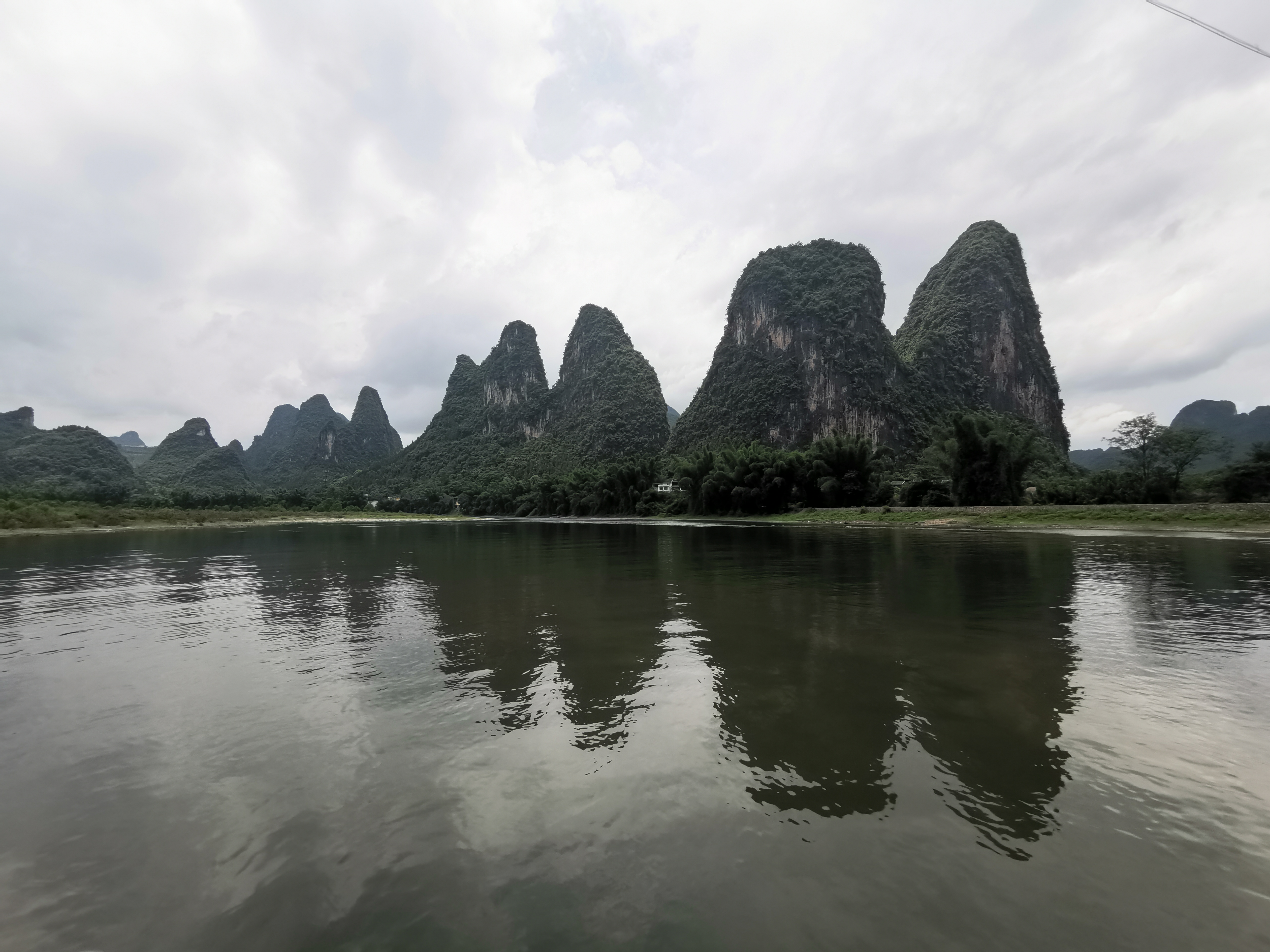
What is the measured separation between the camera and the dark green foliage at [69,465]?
82188mm

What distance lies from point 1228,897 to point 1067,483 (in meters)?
47.3

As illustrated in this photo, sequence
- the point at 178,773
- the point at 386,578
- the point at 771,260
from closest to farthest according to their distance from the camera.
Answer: the point at 178,773
the point at 386,578
the point at 771,260

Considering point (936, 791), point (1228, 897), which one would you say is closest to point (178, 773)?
point (936, 791)

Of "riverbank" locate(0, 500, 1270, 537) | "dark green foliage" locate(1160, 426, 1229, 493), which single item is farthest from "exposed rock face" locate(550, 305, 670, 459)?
"dark green foliage" locate(1160, 426, 1229, 493)

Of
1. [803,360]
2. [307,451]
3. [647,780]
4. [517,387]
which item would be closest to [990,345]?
[803,360]

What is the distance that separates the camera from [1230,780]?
4645 millimetres

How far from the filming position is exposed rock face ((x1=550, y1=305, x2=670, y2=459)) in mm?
131875

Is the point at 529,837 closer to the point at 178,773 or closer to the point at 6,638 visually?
the point at 178,773

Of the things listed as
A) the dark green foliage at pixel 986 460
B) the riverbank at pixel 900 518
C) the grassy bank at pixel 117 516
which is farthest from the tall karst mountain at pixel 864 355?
the grassy bank at pixel 117 516

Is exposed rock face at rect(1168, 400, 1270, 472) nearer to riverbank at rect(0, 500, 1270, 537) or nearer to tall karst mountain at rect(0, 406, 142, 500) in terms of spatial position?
riverbank at rect(0, 500, 1270, 537)

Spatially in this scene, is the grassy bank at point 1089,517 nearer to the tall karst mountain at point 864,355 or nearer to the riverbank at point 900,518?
the riverbank at point 900,518

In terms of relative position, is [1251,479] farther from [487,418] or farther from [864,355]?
[487,418]

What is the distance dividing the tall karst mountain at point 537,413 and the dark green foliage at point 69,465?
176ft

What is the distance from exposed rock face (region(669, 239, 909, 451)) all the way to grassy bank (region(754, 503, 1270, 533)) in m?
63.4
